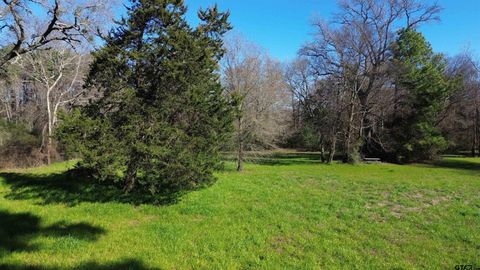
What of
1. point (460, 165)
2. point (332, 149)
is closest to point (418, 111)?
point (460, 165)

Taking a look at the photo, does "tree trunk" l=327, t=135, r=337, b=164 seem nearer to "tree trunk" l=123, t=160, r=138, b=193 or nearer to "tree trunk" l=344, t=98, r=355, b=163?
"tree trunk" l=344, t=98, r=355, b=163

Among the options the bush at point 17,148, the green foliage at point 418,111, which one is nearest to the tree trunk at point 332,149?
the green foliage at point 418,111

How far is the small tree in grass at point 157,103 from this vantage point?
756cm

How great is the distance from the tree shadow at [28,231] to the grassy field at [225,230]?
17 millimetres

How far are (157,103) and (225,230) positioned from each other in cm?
352

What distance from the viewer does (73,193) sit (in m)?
8.45

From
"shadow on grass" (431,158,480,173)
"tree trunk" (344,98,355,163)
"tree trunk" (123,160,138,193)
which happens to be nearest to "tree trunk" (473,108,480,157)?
A: "shadow on grass" (431,158,480,173)

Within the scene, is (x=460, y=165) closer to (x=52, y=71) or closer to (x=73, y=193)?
(x=73, y=193)

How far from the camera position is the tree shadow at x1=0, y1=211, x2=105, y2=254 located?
5.13m

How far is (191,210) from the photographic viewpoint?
7758mm

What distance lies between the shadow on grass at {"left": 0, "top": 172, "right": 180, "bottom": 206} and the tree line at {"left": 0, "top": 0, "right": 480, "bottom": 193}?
37 centimetres

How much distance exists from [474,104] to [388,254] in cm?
4108

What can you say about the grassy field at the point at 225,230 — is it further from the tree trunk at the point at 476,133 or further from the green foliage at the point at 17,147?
the tree trunk at the point at 476,133

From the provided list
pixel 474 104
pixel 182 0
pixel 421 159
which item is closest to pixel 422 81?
pixel 421 159
